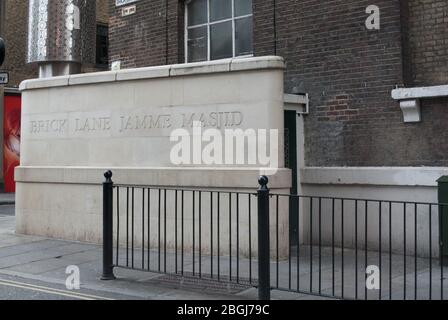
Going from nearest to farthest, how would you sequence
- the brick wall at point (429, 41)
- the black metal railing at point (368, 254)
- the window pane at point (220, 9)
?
the black metal railing at point (368, 254) < the brick wall at point (429, 41) < the window pane at point (220, 9)

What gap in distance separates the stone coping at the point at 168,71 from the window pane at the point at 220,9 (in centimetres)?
234

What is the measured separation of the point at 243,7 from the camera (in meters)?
11.1

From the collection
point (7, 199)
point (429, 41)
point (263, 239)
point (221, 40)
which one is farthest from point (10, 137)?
point (263, 239)

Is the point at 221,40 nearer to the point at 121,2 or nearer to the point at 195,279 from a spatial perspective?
the point at 121,2

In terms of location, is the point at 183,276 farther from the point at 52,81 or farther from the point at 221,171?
the point at 52,81

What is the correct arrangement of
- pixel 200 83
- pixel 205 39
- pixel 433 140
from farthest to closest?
pixel 205 39, pixel 200 83, pixel 433 140

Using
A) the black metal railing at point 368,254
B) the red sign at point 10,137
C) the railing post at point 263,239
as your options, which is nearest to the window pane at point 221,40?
the black metal railing at point 368,254

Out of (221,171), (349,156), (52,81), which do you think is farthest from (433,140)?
(52,81)

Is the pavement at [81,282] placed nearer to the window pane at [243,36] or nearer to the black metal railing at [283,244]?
the black metal railing at [283,244]

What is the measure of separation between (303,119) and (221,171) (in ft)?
6.02

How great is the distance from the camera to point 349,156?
31.0 feet

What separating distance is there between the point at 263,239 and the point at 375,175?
357 cm

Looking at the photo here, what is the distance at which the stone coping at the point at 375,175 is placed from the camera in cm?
862
